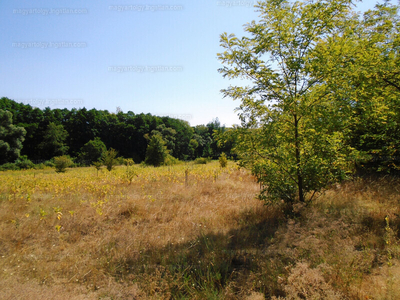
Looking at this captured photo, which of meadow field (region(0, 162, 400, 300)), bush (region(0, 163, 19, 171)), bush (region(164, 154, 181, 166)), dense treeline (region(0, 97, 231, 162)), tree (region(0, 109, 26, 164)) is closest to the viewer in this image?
meadow field (region(0, 162, 400, 300))

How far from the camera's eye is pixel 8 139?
39062 mm

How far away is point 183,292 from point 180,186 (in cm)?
638

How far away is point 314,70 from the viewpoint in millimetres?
4953

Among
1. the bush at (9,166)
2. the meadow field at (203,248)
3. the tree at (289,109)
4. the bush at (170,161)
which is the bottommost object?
the bush at (9,166)

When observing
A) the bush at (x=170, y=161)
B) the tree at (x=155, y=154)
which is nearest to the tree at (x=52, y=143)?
the bush at (x=170, y=161)

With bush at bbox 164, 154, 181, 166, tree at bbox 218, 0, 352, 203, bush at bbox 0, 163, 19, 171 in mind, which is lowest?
bush at bbox 0, 163, 19, 171

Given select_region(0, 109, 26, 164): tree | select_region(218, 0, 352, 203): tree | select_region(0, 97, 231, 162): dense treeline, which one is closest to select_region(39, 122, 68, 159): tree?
select_region(0, 97, 231, 162): dense treeline

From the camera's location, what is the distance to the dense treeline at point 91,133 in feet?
158

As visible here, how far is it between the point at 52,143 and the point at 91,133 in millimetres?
11207

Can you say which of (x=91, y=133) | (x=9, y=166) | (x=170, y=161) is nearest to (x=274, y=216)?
(x=170, y=161)

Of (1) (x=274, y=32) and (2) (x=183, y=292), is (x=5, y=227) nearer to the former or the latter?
(2) (x=183, y=292)

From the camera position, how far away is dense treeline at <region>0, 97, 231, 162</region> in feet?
158

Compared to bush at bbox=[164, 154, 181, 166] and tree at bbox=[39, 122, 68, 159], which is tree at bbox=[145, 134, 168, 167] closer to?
bush at bbox=[164, 154, 181, 166]

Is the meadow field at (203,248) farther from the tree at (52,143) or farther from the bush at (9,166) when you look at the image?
the tree at (52,143)
